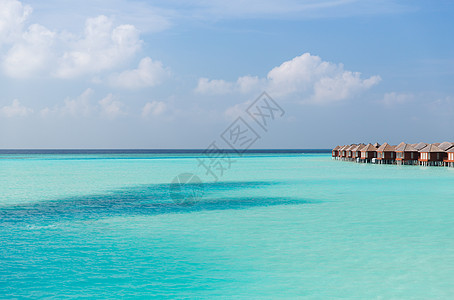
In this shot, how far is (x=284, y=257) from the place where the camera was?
8828mm

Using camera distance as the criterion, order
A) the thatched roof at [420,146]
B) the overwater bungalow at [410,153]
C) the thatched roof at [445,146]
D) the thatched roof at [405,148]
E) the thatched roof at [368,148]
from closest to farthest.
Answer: the thatched roof at [445,146] → the overwater bungalow at [410,153] → the thatched roof at [420,146] → the thatched roof at [405,148] → the thatched roof at [368,148]

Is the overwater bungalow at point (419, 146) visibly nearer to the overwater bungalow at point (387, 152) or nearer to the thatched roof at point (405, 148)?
the thatched roof at point (405, 148)

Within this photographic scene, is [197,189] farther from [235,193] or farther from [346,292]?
[346,292]

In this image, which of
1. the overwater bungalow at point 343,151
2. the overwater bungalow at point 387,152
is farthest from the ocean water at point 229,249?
the overwater bungalow at point 343,151

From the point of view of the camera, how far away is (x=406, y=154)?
48.3 metres

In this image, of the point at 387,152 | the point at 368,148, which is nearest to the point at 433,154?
the point at 387,152

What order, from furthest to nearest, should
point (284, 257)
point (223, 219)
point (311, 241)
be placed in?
1. point (223, 219)
2. point (311, 241)
3. point (284, 257)

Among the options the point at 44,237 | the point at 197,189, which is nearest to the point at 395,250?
the point at 44,237

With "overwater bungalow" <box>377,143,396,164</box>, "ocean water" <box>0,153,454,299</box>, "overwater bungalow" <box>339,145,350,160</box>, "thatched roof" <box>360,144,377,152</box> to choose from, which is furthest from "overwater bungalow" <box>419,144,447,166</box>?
"ocean water" <box>0,153,454,299</box>

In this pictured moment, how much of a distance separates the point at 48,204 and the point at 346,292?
12.8 meters

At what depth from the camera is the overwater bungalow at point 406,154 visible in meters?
47.8

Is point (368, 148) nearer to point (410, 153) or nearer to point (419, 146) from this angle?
point (410, 153)

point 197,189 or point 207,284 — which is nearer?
point 207,284

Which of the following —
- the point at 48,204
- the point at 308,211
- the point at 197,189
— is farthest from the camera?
the point at 197,189
